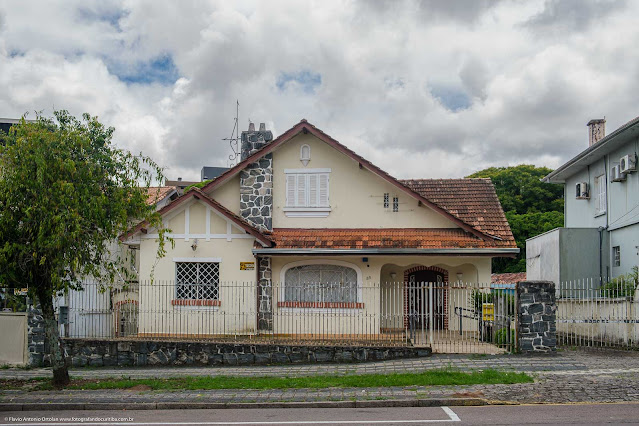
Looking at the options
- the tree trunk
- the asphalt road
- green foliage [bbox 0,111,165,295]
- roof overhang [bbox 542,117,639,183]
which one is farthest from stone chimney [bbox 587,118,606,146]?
the tree trunk

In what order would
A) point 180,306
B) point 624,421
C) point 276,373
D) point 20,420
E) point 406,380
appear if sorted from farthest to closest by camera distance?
point 180,306, point 276,373, point 406,380, point 20,420, point 624,421

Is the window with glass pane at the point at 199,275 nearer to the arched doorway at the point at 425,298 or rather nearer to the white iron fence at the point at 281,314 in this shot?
the white iron fence at the point at 281,314

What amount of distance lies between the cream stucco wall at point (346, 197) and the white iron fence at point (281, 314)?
7.25ft

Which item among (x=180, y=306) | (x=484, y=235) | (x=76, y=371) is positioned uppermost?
(x=484, y=235)

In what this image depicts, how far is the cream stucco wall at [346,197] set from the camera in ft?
64.4

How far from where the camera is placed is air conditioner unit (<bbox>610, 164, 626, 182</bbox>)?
20.1 meters

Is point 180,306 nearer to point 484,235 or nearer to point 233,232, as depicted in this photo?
point 233,232

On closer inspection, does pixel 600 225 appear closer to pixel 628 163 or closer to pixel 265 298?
pixel 628 163

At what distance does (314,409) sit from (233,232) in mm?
8651

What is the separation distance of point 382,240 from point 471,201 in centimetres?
437

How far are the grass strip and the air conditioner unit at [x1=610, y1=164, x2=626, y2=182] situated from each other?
10.4 meters

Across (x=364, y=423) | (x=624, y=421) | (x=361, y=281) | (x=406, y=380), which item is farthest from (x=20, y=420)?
(x=361, y=281)

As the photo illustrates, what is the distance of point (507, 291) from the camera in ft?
51.1

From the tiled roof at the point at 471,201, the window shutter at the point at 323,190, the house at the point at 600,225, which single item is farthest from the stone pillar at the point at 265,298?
the house at the point at 600,225
